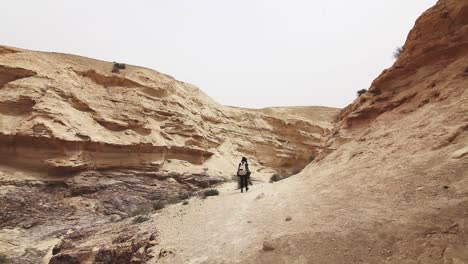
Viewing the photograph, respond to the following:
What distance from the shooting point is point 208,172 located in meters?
24.4

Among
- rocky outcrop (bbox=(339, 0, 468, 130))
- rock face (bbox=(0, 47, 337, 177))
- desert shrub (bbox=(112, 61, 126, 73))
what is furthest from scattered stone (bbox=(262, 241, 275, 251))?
desert shrub (bbox=(112, 61, 126, 73))

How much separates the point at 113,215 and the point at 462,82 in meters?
14.4

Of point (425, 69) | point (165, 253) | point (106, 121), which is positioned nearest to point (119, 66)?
point (106, 121)

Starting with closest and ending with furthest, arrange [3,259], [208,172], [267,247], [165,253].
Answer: [267,247] → [165,253] → [3,259] → [208,172]

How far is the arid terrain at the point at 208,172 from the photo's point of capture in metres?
6.96

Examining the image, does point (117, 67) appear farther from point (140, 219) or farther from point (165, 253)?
point (165, 253)

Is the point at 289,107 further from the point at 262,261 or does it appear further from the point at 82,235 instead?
the point at 262,261

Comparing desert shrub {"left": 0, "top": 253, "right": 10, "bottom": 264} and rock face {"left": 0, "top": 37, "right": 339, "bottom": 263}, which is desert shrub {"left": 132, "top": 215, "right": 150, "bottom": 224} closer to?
rock face {"left": 0, "top": 37, "right": 339, "bottom": 263}

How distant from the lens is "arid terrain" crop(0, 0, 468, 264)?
274 inches

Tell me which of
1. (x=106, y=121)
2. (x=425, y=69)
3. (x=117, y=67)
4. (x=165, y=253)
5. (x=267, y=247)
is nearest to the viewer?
(x=267, y=247)

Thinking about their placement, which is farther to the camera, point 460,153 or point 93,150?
point 93,150

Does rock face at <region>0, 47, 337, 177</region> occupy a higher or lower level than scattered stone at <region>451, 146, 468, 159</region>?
higher

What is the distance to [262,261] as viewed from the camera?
23.3ft

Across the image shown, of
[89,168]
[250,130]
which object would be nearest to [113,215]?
[89,168]
